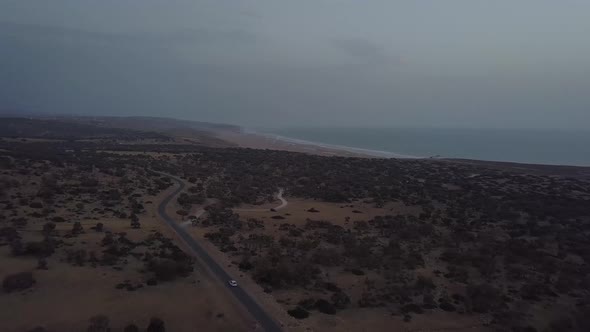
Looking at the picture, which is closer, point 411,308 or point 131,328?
point 131,328

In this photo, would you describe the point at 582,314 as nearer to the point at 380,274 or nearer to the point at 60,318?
the point at 380,274

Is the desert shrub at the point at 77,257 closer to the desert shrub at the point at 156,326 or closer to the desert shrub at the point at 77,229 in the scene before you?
the desert shrub at the point at 77,229

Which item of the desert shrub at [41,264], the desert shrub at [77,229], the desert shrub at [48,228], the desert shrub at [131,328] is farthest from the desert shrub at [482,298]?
the desert shrub at [48,228]

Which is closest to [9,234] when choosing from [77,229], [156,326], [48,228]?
[48,228]

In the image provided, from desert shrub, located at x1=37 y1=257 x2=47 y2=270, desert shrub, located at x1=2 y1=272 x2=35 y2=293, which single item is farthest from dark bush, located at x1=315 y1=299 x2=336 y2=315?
desert shrub, located at x1=37 y1=257 x2=47 y2=270

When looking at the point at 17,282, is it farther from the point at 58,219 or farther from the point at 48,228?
the point at 58,219
